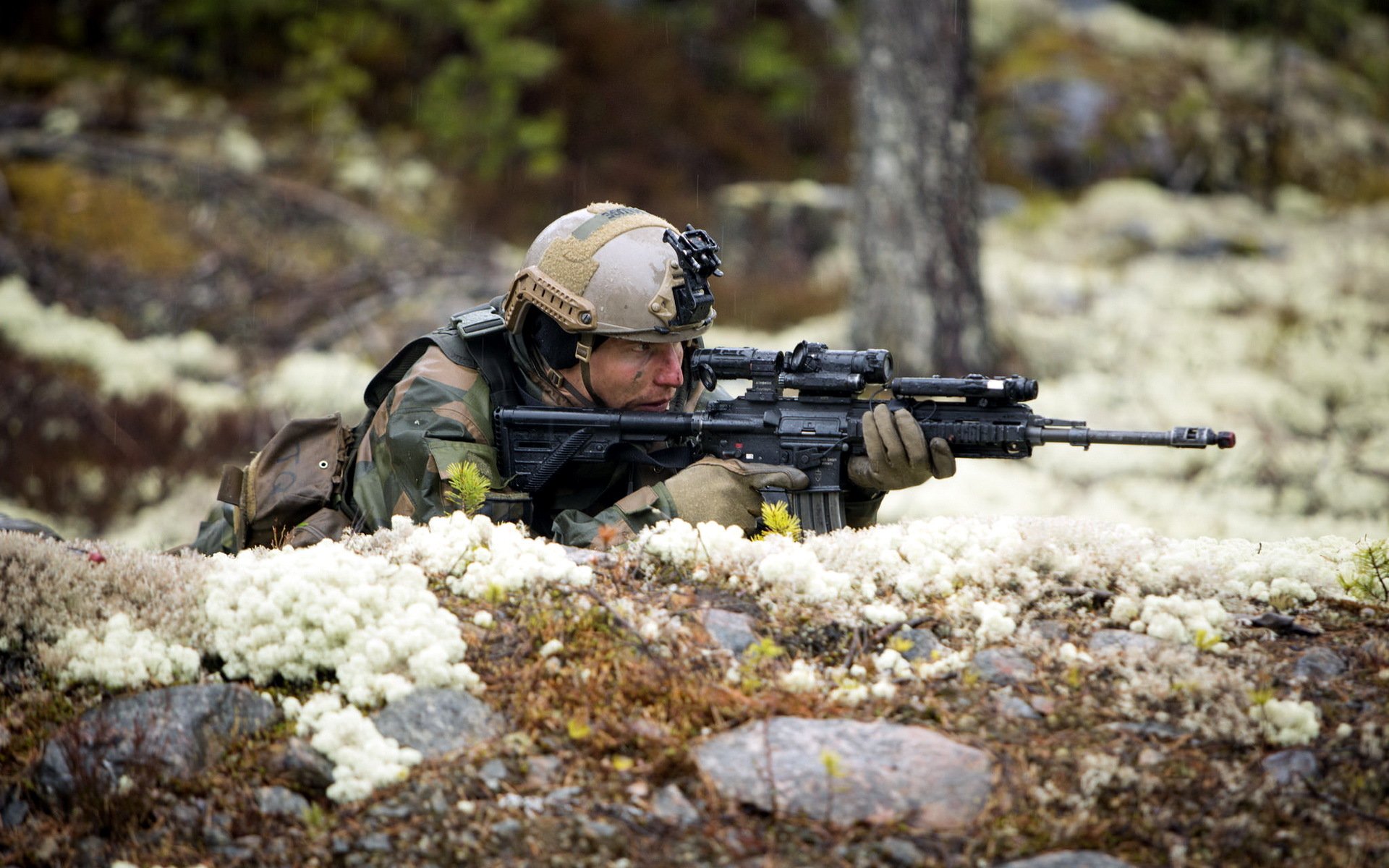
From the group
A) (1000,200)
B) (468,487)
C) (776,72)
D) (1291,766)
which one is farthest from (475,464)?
(1000,200)

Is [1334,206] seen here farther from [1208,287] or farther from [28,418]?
[28,418]

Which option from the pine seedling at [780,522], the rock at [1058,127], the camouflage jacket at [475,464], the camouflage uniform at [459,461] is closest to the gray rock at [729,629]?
the pine seedling at [780,522]

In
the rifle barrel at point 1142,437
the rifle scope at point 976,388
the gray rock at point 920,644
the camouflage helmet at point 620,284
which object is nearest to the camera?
the gray rock at point 920,644

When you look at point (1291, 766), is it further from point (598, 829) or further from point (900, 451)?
point (900, 451)

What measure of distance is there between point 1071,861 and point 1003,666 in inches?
35.9

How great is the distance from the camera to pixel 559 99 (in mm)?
18359

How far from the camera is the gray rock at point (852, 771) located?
3381 mm

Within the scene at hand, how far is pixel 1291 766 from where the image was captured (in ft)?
11.3

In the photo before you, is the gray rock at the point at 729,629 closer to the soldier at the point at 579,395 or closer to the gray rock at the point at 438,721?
the gray rock at the point at 438,721

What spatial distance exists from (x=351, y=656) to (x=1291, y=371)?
12148 millimetres

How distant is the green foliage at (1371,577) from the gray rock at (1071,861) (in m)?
1.94

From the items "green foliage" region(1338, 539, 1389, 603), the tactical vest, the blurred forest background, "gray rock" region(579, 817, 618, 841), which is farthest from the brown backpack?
→ "green foliage" region(1338, 539, 1389, 603)

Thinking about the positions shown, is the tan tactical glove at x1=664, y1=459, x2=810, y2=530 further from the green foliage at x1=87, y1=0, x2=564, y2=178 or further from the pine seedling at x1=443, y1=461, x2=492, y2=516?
the green foliage at x1=87, y1=0, x2=564, y2=178

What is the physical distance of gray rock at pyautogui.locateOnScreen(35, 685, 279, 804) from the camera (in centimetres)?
354
